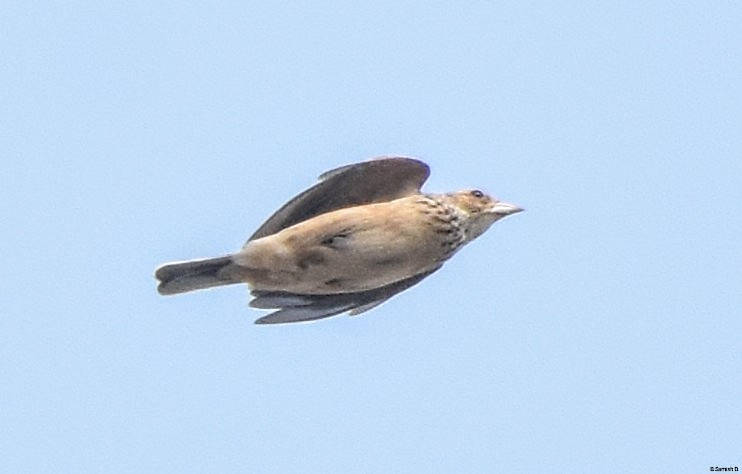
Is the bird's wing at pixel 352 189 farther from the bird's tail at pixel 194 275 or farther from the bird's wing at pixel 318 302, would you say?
the bird's wing at pixel 318 302

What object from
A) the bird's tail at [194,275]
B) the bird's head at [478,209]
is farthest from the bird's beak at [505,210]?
the bird's tail at [194,275]

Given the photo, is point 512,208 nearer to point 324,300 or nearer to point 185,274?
point 324,300

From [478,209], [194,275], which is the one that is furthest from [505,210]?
[194,275]

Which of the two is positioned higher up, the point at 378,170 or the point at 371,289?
the point at 378,170

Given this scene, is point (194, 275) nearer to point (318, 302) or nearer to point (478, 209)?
point (318, 302)

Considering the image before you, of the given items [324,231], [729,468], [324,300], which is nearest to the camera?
[324,231]

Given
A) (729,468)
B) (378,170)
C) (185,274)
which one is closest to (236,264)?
(185,274)
